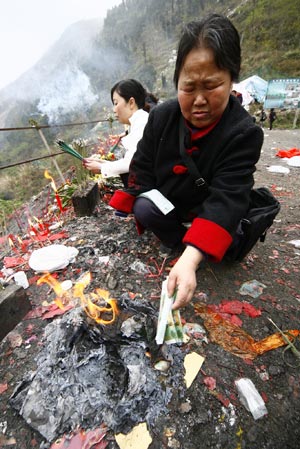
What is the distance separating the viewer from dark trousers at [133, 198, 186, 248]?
2189 millimetres

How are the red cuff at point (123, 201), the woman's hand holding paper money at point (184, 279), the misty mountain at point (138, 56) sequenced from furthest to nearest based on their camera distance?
the misty mountain at point (138, 56) < the red cuff at point (123, 201) < the woman's hand holding paper money at point (184, 279)

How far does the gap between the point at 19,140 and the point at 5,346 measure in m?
53.4

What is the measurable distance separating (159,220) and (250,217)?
30.0 inches

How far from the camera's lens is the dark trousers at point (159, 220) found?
7.18 ft

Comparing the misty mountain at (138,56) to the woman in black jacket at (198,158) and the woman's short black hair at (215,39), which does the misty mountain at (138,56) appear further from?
the woman's short black hair at (215,39)

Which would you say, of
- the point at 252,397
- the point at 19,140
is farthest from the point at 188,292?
the point at 19,140

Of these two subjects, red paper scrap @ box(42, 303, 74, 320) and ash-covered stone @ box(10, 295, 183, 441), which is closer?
ash-covered stone @ box(10, 295, 183, 441)

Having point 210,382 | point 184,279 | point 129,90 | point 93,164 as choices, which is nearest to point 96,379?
point 210,382

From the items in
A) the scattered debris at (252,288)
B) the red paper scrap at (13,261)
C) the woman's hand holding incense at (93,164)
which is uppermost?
the woman's hand holding incense at (93,164)

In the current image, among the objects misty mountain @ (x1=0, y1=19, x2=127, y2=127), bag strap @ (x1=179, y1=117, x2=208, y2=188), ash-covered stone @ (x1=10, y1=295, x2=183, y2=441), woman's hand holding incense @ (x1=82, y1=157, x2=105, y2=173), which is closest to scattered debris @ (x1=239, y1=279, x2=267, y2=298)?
ash-covered stone @ (x1=10, y1=295, x2=183, y2=441)

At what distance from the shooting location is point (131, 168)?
2.32 m

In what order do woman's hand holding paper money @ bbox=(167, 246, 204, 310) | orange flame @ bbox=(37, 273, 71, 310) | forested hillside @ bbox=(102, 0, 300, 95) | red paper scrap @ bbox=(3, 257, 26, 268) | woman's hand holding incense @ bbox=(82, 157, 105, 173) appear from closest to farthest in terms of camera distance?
woman's hand holding paper money @ bbox=(167, 246, 204, 310) < orange flame @ bbox=(37, 273, 71, 310) < red paper scrap @ bbox=(3, 257, 26, 268) < woman's hand holding incense @ bbox=(82, 157, 105, 173) < forested hillside @ bbox=(102, 0, 300, 95)

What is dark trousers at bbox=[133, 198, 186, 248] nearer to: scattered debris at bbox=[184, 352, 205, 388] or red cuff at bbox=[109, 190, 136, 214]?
red cuff at bbox=[109, 190, 136, 214]

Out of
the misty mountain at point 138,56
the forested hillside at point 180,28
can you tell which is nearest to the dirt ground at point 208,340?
the misty mountain at point 138,56
